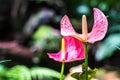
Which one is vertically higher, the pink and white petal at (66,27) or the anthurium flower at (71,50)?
the pink and white petal at (66,27)

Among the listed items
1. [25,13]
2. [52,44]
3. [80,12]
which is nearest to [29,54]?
[52,44]

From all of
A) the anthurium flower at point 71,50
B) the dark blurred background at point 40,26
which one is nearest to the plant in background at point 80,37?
the anthurium flower at point 71,50

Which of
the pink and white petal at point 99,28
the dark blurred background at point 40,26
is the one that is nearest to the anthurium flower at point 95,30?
the pink and white petal at point 99,28

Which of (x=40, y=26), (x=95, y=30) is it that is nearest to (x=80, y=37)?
(x=95, y=30)

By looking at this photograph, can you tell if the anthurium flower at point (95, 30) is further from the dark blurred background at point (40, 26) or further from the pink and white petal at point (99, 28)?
the dark blurred background at point (40, 26)

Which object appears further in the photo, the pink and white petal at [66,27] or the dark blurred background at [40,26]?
the dark blurred background at [40,26]

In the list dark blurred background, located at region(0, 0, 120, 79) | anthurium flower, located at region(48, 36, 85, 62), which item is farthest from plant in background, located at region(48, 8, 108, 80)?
dark blurred background, located at region(0, 0, 120, 79)

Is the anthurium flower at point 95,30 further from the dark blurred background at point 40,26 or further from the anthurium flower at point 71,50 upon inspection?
the dark blurred background at point 40,26
